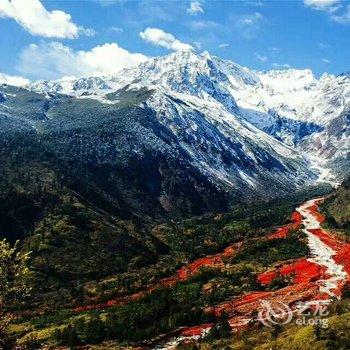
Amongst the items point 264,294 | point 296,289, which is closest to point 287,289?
point 296,289

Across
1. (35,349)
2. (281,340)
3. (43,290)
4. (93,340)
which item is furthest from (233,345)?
(43,290)

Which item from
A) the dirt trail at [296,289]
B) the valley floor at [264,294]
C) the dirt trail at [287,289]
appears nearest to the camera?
the valley floor at [264,294]

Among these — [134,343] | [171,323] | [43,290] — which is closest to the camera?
[134,343]

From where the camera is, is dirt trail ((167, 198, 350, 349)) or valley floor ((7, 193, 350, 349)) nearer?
valley floor ((7, 193, 350, 349))

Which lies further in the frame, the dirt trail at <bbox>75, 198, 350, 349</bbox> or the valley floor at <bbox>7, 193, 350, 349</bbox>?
the dirt trail at <bbox>75, 198, 350, 349</bbox>

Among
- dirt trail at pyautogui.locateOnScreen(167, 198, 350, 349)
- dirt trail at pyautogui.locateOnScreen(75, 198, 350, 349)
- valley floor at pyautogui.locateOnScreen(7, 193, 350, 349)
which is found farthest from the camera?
dirt trail at pyautogui.locateOnScreen(167, 198, 350, 349)

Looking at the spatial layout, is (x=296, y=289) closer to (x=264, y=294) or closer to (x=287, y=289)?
(x=287, y=289)

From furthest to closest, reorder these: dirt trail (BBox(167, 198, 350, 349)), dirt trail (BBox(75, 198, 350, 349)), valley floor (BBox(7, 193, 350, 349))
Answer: dirt trail (BBox(167, 198, 350, 349))
dirt trail (BBox(75, 198, 350, 349))
valley floor (BBox(7, 193, 350, 349))

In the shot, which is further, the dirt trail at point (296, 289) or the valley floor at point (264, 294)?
the dirt trail at point (296, 289)

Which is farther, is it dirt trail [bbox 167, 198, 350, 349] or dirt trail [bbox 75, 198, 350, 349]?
dirt trail [bbox 167, 198, 350, 349]

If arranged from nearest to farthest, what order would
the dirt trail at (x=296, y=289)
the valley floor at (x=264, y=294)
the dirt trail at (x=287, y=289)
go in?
the valley floor at (x=264, y=294) → the dirt trail at (x=287, y=289) → the dirt trail at (x=296, y=289)

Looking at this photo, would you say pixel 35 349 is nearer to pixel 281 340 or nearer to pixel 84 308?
pixel 84 308
